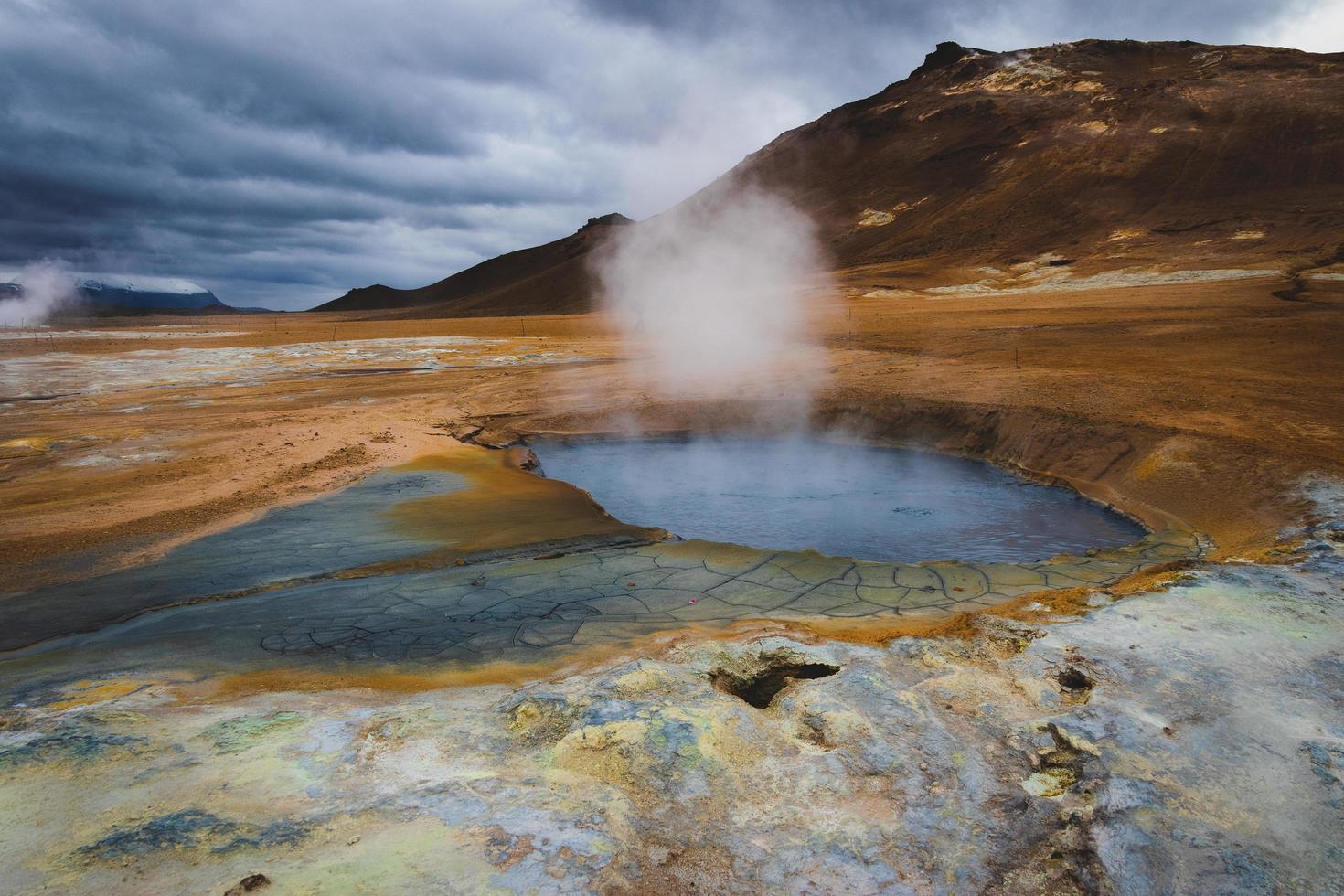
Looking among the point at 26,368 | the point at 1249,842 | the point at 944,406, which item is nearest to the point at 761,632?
the point at 1249,842

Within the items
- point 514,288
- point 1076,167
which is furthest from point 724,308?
point 514,288

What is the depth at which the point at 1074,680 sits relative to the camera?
3254mm

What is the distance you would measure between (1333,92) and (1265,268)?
23043 mm

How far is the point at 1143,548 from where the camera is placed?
213 inches

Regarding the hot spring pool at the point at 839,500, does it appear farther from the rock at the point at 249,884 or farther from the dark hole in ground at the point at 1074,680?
the rock at the point at 249,884

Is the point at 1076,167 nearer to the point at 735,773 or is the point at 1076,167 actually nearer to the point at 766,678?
the point at 766,678

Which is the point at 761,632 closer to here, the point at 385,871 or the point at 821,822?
the point at 821,822

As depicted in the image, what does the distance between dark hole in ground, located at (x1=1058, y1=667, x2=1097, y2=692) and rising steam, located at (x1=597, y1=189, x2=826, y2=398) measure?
8.20 metres

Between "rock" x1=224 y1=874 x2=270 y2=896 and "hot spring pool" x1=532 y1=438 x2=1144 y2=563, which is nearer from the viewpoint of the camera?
"rock" x1=224 y1=874 x2=270 y2=896

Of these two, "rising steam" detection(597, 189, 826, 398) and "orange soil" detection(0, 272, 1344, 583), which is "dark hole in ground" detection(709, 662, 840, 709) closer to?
"orange soil" detection(0, 272, 1344, 583)

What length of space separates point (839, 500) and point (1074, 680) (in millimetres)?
4097

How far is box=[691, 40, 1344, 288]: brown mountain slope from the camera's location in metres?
29.4

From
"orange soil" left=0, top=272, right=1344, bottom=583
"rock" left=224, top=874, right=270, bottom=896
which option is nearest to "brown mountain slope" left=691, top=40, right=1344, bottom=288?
"orange soil" left=0, top=272, right=1344, bottom=583

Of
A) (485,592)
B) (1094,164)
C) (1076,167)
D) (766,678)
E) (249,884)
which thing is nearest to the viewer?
(249,884)
